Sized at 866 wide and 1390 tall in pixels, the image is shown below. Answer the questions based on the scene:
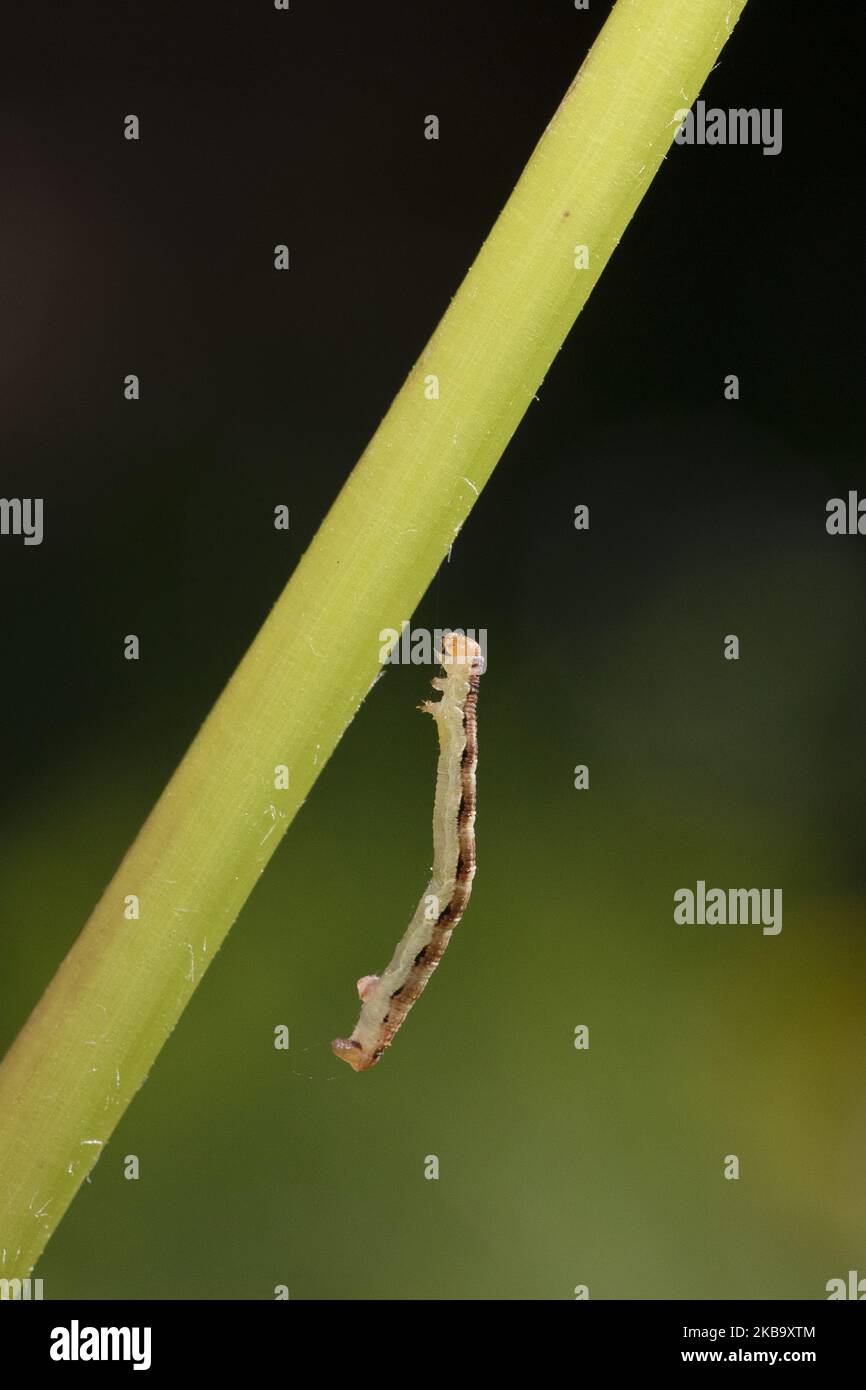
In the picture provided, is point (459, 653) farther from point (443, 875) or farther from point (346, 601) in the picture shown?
point (346, 601)

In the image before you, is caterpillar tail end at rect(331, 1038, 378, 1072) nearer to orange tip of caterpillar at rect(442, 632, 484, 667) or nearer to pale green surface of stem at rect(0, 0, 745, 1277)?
orange tip of caterpillar at rect(442, 632, 484, 667)

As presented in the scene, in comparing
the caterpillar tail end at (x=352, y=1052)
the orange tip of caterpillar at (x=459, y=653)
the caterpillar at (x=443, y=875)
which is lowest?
the caterpillar tail end at (x=352, y=1052)

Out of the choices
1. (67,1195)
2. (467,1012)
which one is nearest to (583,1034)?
(467,1012)

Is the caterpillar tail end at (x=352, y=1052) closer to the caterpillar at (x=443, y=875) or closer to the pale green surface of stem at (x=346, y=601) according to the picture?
the caterpillar at (x=443, y=875)

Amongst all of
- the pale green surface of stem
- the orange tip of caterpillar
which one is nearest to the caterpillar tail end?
the orange tip of caterpillar

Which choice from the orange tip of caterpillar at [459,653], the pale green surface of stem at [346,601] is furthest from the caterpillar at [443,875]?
the pale green surface of stem at [346,601]

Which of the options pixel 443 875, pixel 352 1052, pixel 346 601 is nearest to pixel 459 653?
pixel 443 875
